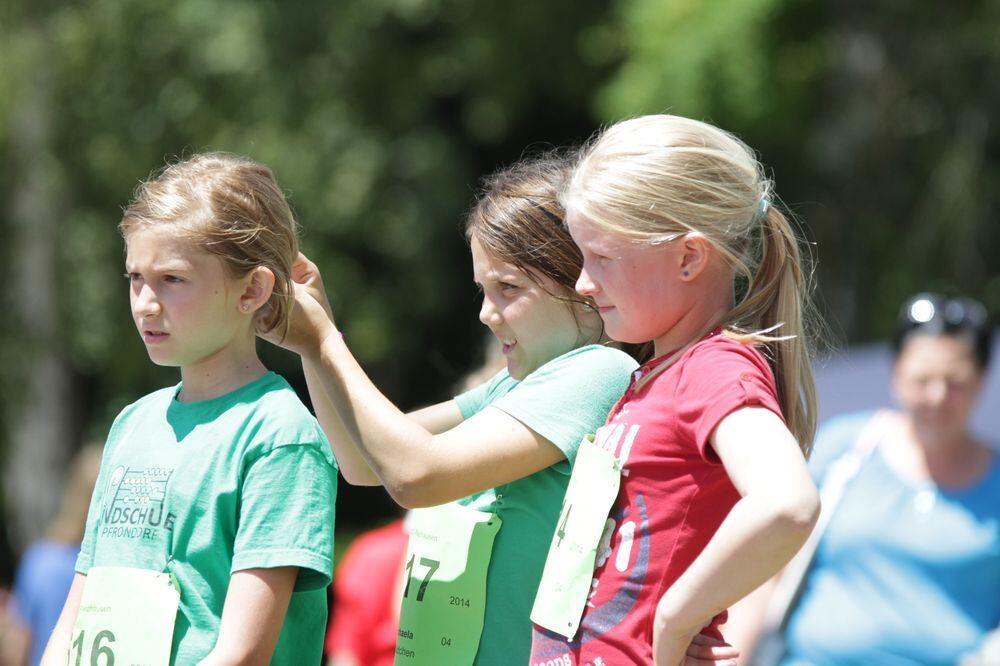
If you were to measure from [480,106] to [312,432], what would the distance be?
8.83 metres

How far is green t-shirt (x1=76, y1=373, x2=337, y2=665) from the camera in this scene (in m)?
2.01

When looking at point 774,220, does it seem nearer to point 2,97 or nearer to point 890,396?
point 890,396

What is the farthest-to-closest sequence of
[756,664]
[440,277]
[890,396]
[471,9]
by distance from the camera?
1. [440,277]
2. [471,9]
3. [890,396]
4. [756,664]

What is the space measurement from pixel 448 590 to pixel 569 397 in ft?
1.28

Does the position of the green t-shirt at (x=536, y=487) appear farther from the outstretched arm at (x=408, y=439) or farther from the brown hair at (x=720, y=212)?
the brown hair at (x=720, y=212)

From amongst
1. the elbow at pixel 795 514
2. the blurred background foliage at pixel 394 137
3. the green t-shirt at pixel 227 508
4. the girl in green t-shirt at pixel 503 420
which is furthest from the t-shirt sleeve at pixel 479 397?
the blurred background foliage at pixel 394 137

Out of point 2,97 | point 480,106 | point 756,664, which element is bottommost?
point 756,664

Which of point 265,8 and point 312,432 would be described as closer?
point 312,432

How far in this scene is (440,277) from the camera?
1116 cm

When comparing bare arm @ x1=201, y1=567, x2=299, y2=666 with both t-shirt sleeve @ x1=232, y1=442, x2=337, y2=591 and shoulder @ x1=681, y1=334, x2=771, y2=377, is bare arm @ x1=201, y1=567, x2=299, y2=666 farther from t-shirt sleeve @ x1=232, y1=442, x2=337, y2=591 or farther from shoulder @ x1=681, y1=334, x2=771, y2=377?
shoulder @ x1=681, y1=334, x2=771, y2=377

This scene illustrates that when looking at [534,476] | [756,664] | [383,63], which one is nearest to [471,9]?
[383,63]

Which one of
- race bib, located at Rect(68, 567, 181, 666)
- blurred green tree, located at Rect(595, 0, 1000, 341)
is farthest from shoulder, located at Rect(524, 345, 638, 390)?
blurred green tree, located at Rect(595, 0, 1000, 341)

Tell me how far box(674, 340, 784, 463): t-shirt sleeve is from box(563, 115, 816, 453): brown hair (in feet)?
0.21

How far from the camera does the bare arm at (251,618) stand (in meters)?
1.94
